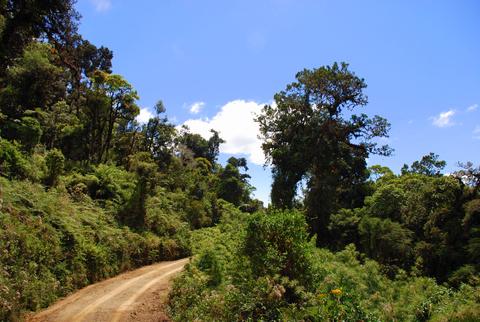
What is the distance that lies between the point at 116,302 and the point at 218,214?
1157 inches

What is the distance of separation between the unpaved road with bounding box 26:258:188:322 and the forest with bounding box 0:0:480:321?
599mm

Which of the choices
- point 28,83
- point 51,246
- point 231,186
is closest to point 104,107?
point 28,83

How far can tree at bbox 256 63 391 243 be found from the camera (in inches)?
1271

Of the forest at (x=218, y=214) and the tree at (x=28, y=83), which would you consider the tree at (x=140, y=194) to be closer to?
the forest at (x=218, y=214)

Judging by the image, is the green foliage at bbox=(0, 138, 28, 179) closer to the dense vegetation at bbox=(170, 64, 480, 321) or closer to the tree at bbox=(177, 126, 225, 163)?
the dense vegetation at bbox=(170, 64, 480, 321)

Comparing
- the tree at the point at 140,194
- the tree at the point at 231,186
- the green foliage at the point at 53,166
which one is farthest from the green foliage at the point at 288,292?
the tree at the point at 231,186

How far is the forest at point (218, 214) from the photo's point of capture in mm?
11836

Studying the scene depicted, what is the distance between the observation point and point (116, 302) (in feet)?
44.7

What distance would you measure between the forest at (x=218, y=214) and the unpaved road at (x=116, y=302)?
0.60 meters

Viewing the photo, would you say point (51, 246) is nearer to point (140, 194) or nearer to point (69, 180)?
point (69, 180)

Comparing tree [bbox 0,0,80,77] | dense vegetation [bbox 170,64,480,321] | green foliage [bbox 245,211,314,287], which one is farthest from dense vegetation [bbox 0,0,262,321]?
green foliage [bbox 245,211,314,287]

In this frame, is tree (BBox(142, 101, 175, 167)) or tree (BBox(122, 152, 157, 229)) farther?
tree (BBox(142, 101, 175, 167))

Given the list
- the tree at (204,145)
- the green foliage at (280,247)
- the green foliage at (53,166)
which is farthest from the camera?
the tree at (204,145)

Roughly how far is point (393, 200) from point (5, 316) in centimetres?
2277
